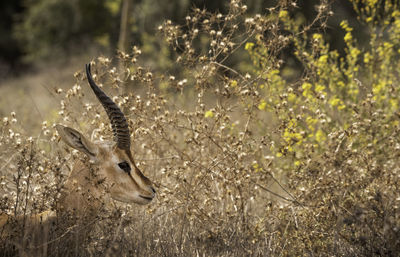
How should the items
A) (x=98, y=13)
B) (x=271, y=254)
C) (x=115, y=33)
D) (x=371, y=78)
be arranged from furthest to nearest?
(x=98, y=13) → (x=115, y=33) → (x=371, y=78) → (x=271, y=254)

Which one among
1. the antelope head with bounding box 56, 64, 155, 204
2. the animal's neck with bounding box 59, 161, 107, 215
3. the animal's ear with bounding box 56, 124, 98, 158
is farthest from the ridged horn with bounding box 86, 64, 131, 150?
the animal's neck with bounding box 59, 161, 107, 215

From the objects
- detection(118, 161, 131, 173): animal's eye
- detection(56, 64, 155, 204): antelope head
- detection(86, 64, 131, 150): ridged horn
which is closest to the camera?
detection(86, 64, 131, 150): ridged horn

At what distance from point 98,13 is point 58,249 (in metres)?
20.3

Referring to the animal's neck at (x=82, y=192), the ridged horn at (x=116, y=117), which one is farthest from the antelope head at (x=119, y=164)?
the animal's neck at (x=82, y=192)

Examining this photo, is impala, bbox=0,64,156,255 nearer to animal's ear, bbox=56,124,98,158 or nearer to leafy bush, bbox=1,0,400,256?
animal's ear, bbox=56,124,98,158

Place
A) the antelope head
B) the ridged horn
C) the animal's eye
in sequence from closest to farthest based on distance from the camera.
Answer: the ridged horn, the antelope head, the animal's eye

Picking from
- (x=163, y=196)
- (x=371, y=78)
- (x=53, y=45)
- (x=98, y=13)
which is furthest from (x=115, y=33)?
(x=163, y=196)

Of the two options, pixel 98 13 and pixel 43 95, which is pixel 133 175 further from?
pixel 98 13

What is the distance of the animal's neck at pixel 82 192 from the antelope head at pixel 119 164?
0.42ft

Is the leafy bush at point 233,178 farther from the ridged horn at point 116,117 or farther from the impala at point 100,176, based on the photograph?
the ridged horn at point 116,117

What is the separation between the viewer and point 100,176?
520 centimetres

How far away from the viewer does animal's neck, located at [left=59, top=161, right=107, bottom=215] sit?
196 inches

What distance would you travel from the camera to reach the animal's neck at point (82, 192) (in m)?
4.98

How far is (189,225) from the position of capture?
5.59 m
